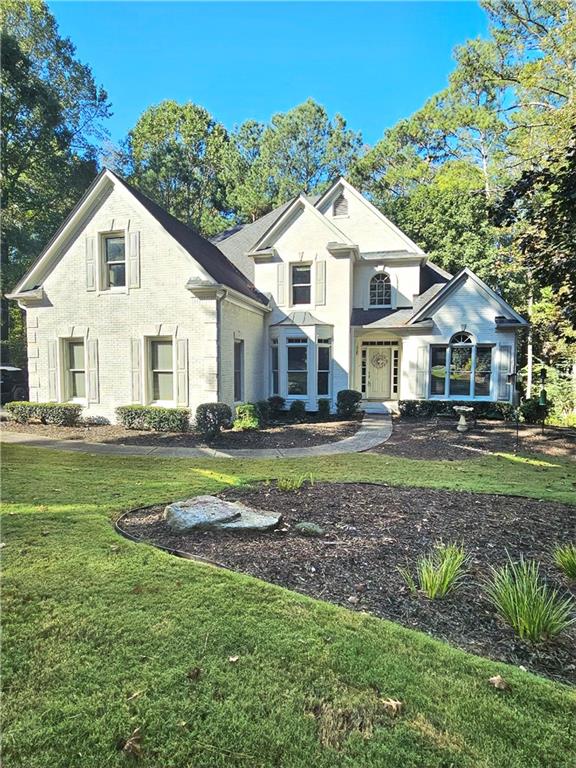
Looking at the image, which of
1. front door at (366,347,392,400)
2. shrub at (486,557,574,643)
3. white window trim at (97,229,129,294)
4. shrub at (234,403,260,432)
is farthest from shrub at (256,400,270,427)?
shrub at (486,557,574,643)

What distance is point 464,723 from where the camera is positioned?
2025 millimetres

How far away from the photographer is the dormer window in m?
17.8

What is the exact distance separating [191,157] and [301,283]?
2396cm

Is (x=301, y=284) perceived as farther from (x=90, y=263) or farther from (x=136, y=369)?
(x=90, y=263)

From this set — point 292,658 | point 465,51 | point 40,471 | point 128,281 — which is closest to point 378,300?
point 128,281

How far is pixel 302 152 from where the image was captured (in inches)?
1312

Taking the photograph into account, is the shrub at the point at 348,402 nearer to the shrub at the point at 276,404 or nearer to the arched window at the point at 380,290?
the shrub at the point at 276,404

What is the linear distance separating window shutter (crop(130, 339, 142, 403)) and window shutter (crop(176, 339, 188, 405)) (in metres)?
1.36

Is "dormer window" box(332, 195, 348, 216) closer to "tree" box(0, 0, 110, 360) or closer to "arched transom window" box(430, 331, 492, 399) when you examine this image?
"arched transom window" box(430, 331, 492, 399)

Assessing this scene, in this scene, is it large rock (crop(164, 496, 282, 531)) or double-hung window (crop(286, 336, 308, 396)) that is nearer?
large rock (crop(164, 496, 282, 531))

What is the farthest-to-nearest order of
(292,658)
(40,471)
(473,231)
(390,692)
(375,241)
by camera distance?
(473,231) < (375,241) < (40,471) < (292,658) < (390,692)


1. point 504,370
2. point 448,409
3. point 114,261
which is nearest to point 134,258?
point 114,261

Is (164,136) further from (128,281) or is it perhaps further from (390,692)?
(390,692)

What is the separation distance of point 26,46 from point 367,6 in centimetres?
2873
